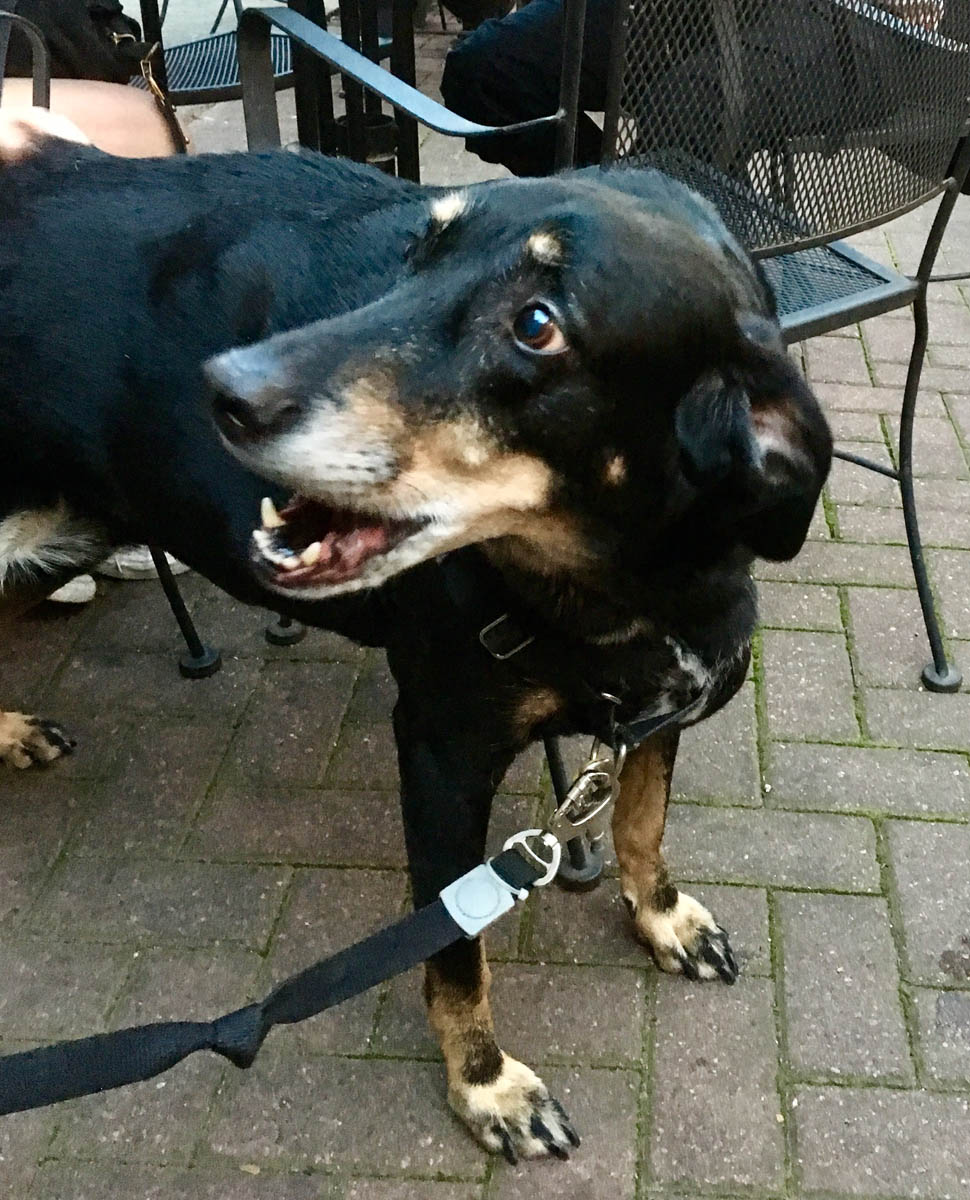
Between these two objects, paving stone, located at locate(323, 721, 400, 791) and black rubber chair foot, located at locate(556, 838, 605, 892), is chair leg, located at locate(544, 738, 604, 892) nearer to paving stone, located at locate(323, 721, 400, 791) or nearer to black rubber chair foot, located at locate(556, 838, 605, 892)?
black rubber chair foot, located at locate(556, 838, 605, 892)

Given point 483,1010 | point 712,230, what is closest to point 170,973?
point 483,1010

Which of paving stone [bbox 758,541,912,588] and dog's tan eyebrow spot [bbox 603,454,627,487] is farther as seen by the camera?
paving stone [bbox 758,541,912,588]

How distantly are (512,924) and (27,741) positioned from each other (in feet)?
4.06

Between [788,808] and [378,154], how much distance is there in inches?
80.8

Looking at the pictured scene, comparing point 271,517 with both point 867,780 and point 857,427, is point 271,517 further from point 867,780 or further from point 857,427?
point 857,427

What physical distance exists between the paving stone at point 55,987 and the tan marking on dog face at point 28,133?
1.50m

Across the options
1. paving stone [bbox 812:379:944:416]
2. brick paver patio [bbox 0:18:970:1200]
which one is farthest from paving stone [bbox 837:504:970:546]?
paving stone [bbox 812:379:944:416]

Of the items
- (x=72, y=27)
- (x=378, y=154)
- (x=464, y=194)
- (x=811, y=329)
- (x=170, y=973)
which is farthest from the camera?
(x=378, y=154)

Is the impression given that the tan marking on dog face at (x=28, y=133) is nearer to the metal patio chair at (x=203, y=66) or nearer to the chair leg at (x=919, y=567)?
the metal patio chair at (x=203, y=66)

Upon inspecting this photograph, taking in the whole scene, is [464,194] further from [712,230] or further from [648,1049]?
[648,1049]

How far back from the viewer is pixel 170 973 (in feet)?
7.28

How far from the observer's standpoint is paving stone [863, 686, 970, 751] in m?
2.60

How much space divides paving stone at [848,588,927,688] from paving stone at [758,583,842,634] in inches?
2.0

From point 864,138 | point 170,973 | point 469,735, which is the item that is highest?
point 864,138
